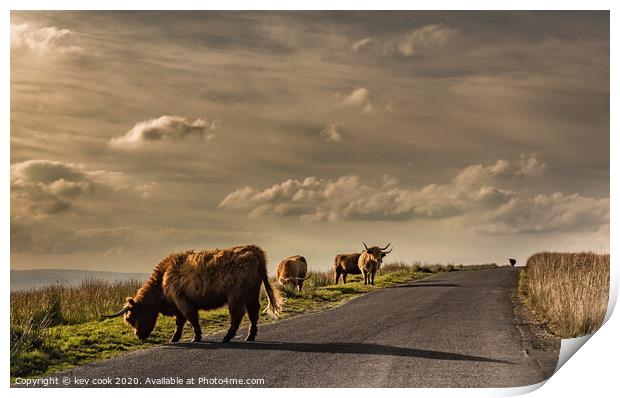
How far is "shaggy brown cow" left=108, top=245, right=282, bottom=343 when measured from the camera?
1325 cm

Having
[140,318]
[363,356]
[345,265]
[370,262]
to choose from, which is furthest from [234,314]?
[345,265]

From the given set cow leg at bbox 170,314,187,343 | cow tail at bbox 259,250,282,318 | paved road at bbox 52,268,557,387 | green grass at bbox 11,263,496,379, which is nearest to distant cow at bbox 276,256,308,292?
green grass at bbox 11,263,496,379

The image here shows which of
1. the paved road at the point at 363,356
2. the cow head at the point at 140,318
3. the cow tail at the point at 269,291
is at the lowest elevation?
the paved road at the point at 363,356

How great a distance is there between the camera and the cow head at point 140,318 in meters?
13.7

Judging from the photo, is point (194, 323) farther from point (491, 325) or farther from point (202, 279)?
point (491, 325)

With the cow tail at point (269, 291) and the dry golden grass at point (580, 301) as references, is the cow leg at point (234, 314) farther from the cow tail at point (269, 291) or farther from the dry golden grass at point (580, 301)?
the dry golden grass at point (580, 301)

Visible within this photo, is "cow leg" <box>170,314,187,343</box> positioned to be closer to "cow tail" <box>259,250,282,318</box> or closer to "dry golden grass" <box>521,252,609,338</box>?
"cow tail" <box>259,250,282,318</box>

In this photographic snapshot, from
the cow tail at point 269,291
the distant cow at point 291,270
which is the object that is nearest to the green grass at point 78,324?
the distant cow at point 291,270

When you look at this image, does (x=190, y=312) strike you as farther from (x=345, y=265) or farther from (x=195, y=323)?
(x=345, y=265)

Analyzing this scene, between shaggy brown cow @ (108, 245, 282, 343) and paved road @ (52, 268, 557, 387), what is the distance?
600 millimetres

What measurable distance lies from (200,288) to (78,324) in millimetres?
3826

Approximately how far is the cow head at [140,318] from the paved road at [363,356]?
26.3 inches

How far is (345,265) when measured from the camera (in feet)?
104

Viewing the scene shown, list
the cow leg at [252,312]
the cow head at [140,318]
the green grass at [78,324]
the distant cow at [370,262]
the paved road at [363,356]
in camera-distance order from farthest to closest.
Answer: the distant cow at [370,262] → the cow head at [140,318] → the cow leg at [252,312] → the green grass at [78,324] → the paved road at [363,356]
